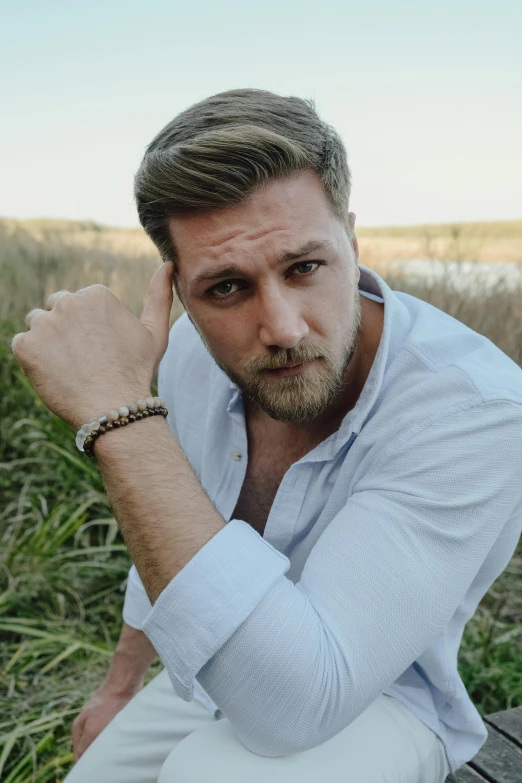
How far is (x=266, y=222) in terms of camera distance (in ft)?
5.49

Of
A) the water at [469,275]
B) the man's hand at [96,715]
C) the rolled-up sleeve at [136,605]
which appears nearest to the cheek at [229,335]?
the rolled-up sleeve at [136,605]

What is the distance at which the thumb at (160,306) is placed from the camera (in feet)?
5.99

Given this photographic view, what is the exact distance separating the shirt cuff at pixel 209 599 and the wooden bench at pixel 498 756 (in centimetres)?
100

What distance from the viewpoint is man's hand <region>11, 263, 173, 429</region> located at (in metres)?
1.57

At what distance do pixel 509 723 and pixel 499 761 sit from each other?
0.16 m

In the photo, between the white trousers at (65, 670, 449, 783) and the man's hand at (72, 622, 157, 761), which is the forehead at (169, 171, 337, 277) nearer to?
the white trousers at (65, 670, 449, 783)

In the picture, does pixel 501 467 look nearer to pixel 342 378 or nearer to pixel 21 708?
pixel 342 378

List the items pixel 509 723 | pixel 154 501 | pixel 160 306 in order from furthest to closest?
pixel 509 723 < pixel 160 306 < pixel 154 501

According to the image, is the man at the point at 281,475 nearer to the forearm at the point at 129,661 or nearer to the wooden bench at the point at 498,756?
the forearm at the point at 129,661

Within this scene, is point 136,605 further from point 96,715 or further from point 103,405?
point 103,405

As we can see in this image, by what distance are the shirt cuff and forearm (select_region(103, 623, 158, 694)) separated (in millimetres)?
892

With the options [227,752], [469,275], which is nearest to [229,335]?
[227,752]

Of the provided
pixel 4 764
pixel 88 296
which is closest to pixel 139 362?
pixel 88 296

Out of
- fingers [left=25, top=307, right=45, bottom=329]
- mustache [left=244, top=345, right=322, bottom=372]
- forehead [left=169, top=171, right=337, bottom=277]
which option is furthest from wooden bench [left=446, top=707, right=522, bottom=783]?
fingers [left=25, top=307, right=45, bottom=329]
